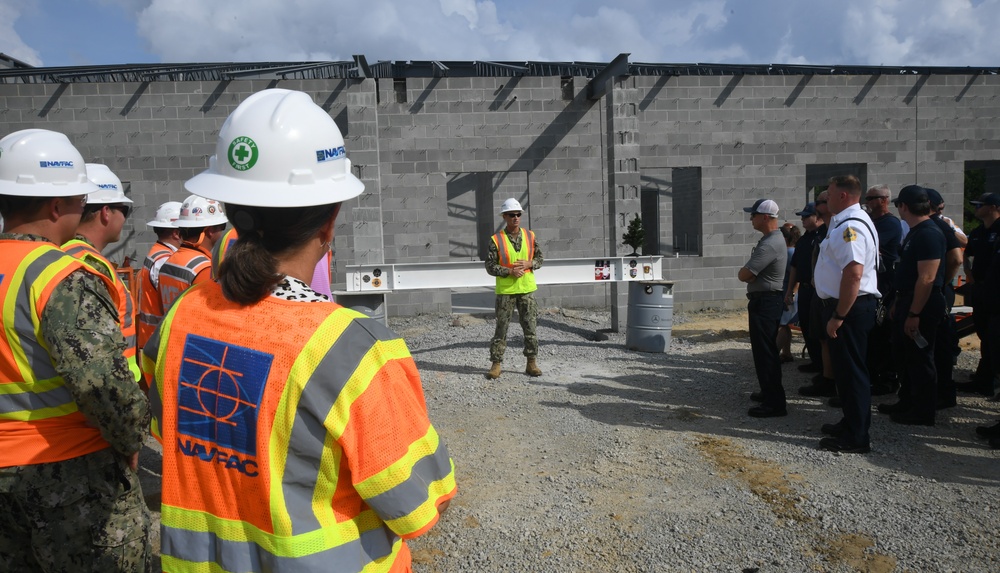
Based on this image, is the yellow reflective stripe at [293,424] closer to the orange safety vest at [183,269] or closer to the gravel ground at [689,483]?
the gravel ground at [689,483]

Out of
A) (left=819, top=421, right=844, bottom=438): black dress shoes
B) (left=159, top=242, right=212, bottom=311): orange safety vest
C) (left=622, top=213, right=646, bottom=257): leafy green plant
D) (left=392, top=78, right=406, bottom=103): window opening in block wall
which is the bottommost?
(left=819, top=421, right=844, bottom=438): black dress shoes

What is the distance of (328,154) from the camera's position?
1425 millimetres

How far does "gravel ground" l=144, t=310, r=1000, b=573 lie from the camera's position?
3.46 metres

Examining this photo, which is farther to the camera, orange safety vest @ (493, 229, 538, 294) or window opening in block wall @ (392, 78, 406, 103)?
window opening in block wall @ (392, 78, 406, 103)

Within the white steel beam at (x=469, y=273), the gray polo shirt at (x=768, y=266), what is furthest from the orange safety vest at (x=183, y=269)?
the white steel beam at (x=469, y=273)

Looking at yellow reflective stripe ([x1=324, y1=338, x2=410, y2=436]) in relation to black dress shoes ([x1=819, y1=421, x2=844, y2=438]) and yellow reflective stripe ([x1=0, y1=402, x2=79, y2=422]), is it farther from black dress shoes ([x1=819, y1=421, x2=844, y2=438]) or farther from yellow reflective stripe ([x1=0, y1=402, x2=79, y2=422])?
black dress shoes ([x1=819, y1=421, x2=844, y2=438])

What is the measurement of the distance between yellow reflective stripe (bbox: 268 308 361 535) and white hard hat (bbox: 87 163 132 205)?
2275 mm

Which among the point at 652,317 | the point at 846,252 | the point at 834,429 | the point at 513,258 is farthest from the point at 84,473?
the point at 652,317

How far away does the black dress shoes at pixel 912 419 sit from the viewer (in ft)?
17.9

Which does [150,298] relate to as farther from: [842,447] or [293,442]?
[842,447]

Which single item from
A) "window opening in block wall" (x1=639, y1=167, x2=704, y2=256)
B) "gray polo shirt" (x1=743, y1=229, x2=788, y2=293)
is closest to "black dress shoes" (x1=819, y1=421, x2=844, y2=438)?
"gray polo shirt" (x1=743, y1=229, x2=788, y2=293)

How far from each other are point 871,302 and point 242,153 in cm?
460

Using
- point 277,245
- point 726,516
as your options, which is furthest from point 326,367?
point 726,516

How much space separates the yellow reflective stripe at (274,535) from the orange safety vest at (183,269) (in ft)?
7.91
